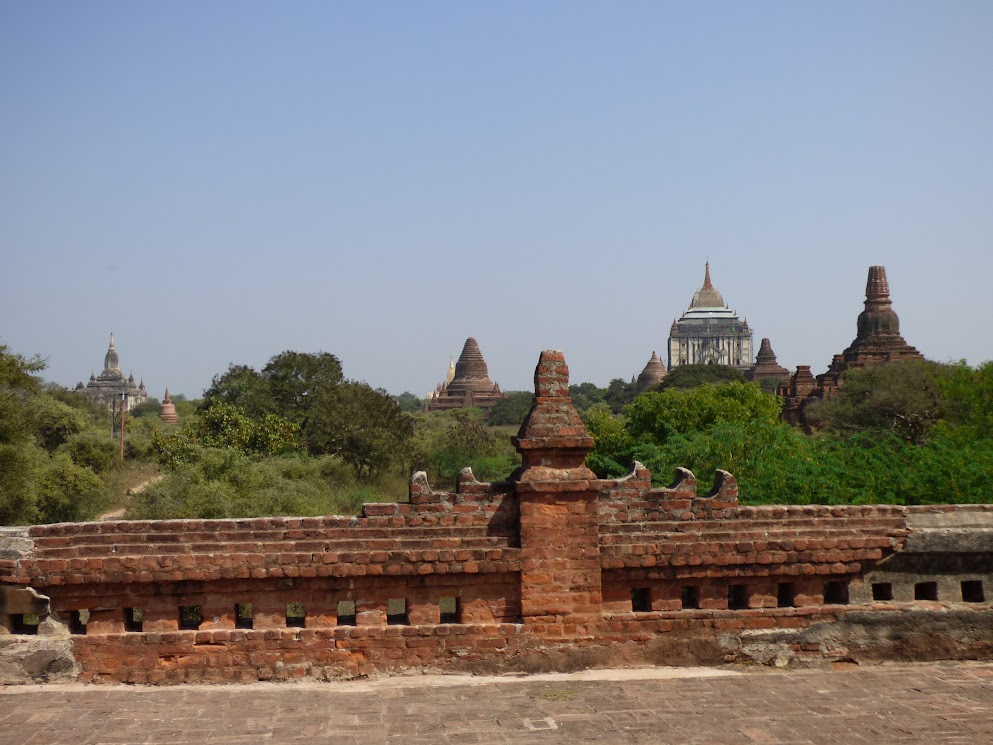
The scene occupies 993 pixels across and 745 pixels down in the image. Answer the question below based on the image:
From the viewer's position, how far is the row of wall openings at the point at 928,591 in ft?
24.4

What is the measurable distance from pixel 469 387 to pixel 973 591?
86.8m

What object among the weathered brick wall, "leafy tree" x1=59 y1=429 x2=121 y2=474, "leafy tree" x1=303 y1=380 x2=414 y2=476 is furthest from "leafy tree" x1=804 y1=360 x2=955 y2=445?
the weathered brick wall

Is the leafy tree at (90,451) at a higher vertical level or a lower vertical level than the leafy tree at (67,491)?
higher

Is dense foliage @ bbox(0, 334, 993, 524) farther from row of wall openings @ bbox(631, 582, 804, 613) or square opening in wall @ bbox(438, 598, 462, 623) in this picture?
square opening in wall @ bbox(438, 598, 462, 623)

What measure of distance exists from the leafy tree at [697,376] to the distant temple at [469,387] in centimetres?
2358

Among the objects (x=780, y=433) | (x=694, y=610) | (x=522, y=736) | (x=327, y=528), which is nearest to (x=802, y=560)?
(x=694, y=610)

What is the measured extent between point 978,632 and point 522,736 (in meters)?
3.74

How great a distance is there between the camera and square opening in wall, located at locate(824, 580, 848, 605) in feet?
24.2

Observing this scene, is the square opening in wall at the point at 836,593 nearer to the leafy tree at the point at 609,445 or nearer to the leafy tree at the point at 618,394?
the leafy tree at the point at 609,445

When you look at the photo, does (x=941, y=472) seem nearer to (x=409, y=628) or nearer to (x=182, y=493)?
(x=409, y=628)

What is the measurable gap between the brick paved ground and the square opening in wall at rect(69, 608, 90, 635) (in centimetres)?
40

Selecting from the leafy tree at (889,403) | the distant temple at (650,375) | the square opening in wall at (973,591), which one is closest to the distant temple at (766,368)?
the distant temple at (650,375)

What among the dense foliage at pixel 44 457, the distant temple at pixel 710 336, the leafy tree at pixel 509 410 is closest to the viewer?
the dense foliage at pixel 44 457

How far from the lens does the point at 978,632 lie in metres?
7.34
